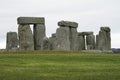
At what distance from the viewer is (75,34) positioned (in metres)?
59.6

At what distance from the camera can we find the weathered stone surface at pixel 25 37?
54463 millimetres

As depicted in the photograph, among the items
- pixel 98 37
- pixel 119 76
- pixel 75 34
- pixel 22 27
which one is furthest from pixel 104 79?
pixel 98 37

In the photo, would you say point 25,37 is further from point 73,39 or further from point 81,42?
point 81,42

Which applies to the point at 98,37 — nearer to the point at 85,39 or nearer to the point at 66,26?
the point at 85,39

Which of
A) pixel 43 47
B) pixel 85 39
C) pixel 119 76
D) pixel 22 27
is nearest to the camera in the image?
pixel 119 76

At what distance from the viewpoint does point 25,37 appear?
54688mm

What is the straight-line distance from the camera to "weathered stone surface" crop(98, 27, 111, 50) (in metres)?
62.0

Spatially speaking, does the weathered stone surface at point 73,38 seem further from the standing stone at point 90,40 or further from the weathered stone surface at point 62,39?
the standing stone at point 90,40

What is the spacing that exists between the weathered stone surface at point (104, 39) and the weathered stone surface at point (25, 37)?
11933 millimetres

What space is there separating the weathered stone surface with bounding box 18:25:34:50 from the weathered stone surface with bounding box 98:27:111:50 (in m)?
11.9

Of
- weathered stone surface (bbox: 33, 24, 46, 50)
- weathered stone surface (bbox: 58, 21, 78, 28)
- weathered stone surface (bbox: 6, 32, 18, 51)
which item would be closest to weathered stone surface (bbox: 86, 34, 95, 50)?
weathered stone surface (bbox: 58, 21, 78, 28)

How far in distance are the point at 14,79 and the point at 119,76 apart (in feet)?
18.5

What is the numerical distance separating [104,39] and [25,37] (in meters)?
13.2

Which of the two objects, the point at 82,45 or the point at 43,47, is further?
the point at 82,45
